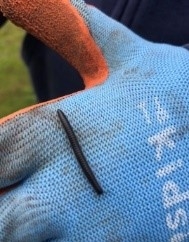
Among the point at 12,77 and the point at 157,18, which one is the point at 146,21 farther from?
the point at 12,77

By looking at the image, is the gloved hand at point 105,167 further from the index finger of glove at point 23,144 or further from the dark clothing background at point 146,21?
the dark clothing background at point 146,21

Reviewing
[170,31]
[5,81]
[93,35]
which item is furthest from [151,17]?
[5,81]

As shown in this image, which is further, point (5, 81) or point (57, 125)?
point (5, 81)

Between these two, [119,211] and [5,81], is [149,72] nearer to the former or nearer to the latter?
[119,211]

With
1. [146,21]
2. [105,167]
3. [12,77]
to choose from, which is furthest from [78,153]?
[12,77]

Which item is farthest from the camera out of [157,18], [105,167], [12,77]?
[12,77]

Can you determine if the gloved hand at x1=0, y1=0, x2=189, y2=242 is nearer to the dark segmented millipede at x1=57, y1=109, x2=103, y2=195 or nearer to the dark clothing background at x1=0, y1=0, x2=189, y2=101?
the dark segmented millipede at x1=57, y1=109, x2=103, y2=195
